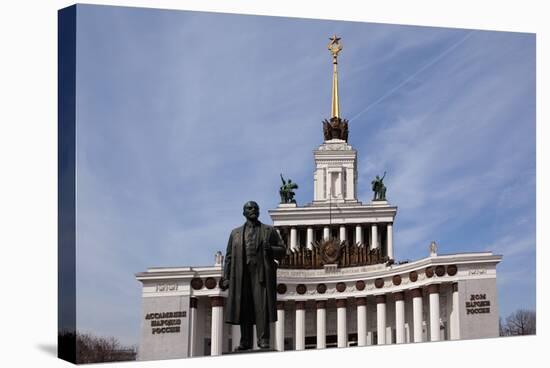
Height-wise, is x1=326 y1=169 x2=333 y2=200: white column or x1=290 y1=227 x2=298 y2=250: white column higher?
x1=326 y1=169 x2=333 y2=200: white column

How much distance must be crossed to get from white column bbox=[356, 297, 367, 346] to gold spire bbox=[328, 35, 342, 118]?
541cm

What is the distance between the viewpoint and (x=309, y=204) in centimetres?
2877

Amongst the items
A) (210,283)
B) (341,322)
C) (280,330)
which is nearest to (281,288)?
(280,330)

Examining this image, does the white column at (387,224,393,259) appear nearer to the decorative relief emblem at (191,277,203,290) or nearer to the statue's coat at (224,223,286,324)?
the decorative relief emblem at (191,277,203,290)

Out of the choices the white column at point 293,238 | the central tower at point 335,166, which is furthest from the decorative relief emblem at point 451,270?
the white column at point 293,238

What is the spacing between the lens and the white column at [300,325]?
1086 inches

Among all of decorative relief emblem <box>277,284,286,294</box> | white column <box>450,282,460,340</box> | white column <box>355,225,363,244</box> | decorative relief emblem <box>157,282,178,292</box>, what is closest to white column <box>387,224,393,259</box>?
white column <box>355,225,363,244</box>

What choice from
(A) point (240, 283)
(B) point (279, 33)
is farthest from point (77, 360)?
(B) point (279, 33)

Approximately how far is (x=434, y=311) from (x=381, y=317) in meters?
1.85

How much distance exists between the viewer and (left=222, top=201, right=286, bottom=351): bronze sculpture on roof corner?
16.5m

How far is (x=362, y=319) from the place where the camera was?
27641 mm

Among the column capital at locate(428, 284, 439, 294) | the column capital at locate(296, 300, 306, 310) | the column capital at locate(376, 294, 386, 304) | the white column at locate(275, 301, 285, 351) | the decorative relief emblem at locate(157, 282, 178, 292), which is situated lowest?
the white column at locate(275, 301, 285, 351)

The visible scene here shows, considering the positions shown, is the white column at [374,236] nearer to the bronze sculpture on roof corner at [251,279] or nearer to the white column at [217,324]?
the white column at [217,324]

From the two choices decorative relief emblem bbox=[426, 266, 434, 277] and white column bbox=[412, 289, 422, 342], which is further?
white column bbox=[412, 289, 422, 342]
